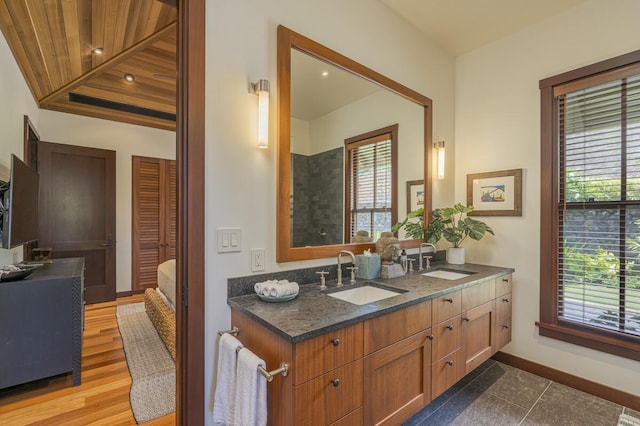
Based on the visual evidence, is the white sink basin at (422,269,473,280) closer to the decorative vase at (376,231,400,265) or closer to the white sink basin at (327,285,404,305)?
the decorative vase at (376,231,400,265)

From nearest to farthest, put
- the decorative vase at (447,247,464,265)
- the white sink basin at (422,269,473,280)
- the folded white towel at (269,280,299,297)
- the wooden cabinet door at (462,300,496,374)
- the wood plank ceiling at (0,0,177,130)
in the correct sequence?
the folded white towel at (269,280,299,297) → the wooden cabinet door at (462,300,496,374) → the wood plank ceiling at (0,0,177,130) → the white sink basin at (422,269,473,280) → the decorative vase at (447,247,464,265)

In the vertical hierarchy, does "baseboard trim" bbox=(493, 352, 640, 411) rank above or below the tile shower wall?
below

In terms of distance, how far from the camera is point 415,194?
2662 mm

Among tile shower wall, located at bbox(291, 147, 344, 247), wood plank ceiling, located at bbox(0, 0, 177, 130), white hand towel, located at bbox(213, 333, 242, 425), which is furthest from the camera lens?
wood plank ceiling, located at bbox(0, 0, 177, 130)

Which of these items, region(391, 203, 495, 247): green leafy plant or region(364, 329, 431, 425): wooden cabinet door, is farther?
region(391, 203, 495, 247): green leafy plant

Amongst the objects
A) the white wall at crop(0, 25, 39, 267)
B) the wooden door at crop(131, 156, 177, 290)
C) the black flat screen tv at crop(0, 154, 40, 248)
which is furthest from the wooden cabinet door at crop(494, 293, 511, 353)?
the wooden door at crop(131, 156, 177, 290)

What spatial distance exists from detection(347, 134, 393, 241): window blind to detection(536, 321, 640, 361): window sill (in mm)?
1574

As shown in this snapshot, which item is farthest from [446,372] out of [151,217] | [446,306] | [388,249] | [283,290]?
[151,217]

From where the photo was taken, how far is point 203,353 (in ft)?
4.78

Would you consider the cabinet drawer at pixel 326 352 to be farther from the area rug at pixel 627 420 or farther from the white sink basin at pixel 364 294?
the area rug at pixel 627 420

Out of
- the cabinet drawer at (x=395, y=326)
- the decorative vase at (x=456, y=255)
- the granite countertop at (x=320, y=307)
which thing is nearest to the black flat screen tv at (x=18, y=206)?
the granite countertop at (x=320, y=307)

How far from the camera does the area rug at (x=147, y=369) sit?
82.3 inches

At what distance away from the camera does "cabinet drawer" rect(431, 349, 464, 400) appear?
A: 177 centimetres

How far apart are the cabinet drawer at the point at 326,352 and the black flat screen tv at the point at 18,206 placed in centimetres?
251
